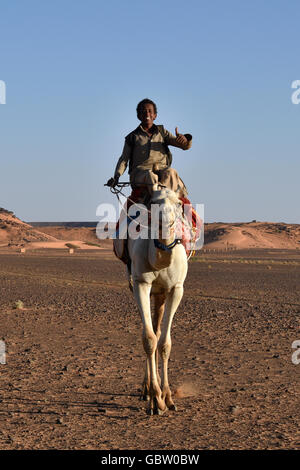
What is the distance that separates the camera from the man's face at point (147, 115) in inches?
341

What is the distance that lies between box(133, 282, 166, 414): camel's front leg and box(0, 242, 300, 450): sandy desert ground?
167mm

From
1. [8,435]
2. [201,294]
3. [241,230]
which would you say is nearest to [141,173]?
[8,435]

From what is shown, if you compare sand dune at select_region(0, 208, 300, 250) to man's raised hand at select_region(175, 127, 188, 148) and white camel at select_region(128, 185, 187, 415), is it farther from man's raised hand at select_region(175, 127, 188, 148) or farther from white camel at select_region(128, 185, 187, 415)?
white camel at select_region(128, 185, 187, 415)

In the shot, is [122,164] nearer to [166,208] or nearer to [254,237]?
[166,208]

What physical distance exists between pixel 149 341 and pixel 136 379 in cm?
198

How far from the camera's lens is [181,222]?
24.3ft

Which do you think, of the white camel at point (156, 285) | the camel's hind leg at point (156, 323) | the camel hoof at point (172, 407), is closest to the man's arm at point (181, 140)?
the white camel at point (156, 285)

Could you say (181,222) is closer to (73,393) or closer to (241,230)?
(73,393)

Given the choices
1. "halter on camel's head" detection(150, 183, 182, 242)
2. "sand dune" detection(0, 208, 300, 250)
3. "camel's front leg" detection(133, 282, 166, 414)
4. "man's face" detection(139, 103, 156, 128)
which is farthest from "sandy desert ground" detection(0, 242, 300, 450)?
"sand dune" detection(0, 208, 300, 250)

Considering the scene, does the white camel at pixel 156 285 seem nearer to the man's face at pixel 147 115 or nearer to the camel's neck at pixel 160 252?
the camel's neck at pixel 160 252

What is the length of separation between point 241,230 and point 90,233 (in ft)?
108

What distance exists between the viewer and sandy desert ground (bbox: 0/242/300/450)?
6719mm

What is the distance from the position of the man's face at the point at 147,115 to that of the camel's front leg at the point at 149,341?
2.32 meters
